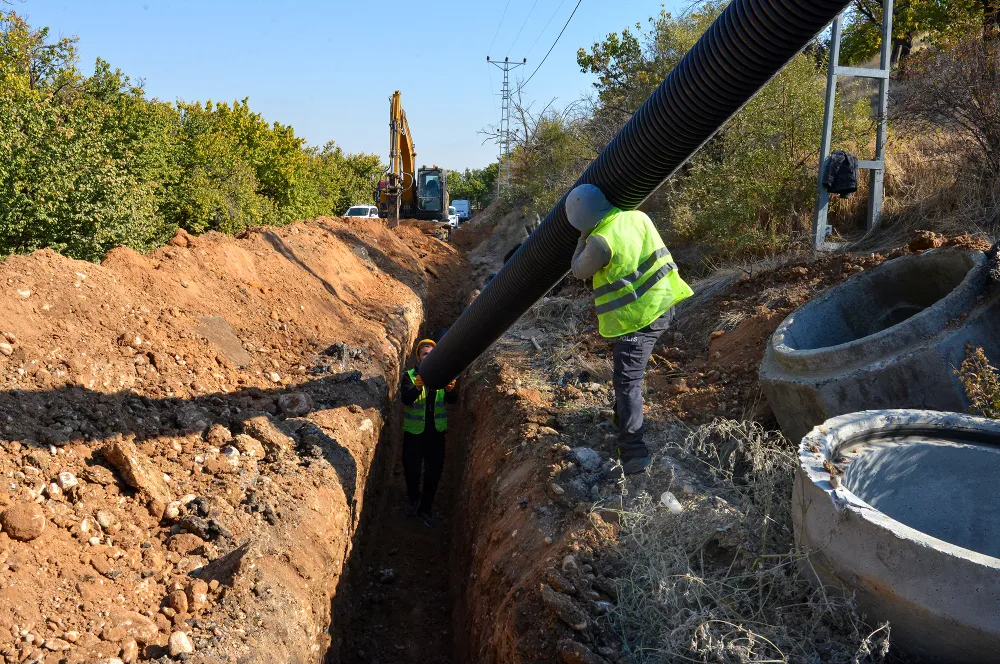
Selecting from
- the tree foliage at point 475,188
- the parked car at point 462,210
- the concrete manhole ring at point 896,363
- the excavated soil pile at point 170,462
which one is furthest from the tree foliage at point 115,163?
the tree foliage at point 475,188

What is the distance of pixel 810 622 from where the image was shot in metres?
2.85

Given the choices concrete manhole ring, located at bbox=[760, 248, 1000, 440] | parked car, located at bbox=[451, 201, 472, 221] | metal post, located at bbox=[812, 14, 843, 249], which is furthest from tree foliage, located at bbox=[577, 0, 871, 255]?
parked car, located at bbox=[451, 201, 472, 221]

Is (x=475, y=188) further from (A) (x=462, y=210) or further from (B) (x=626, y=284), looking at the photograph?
(B) (x=626, y=284)

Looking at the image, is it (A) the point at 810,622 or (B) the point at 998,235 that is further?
(B) the point at 998,235

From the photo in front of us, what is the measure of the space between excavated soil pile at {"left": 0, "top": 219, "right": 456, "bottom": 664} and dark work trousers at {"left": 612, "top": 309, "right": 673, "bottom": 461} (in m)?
2.20

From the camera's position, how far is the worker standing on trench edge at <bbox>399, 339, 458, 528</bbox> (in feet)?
22.2

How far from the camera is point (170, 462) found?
176 inches

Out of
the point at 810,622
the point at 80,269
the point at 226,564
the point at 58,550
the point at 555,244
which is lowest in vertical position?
the point at 810,622

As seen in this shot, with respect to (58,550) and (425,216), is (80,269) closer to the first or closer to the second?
(58,550)

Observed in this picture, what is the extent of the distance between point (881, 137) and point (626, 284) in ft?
18.4

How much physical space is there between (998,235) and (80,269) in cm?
821

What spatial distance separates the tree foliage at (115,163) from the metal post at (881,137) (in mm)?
9136

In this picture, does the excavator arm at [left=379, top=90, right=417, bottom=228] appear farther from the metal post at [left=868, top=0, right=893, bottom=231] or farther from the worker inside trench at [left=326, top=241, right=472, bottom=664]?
the metal post at [left=868, top=0, right=893, bottom=231]

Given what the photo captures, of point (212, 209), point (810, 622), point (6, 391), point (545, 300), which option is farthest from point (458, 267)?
point (810, 622)
